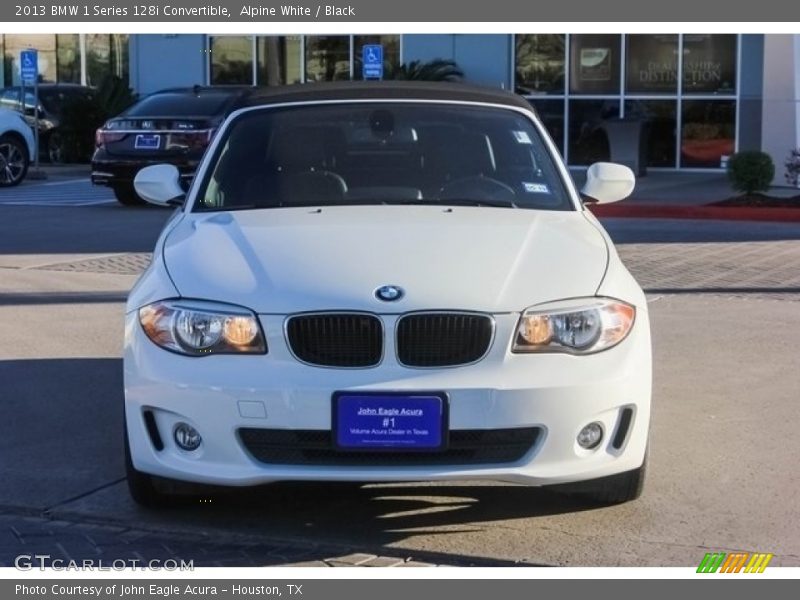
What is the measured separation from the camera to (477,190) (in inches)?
238

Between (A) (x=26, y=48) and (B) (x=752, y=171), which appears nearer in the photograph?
(B) (x=752, y=171)

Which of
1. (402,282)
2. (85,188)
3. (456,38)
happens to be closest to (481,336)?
(402,282)

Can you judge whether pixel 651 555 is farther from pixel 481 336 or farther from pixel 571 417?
pixel 481 336

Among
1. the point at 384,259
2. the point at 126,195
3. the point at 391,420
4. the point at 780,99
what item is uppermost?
the point at 384,259

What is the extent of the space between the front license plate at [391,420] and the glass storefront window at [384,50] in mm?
22175

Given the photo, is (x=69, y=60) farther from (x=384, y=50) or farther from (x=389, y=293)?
(x=389, y=293)

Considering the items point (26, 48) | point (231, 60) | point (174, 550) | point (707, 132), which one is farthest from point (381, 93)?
point (26, 48)

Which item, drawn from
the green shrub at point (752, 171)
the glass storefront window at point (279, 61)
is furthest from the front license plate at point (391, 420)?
the glass storefront window at point (279, 61)

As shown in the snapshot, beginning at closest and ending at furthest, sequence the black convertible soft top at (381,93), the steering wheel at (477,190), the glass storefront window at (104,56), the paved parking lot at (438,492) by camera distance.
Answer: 1. the paved parking lot at (438,492)
2. the steering wheel at (477,190)
3. the black convertible soft top at (381,93)
4. the glass storefront window at (104,56)

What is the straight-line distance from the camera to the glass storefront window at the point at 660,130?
945 inches

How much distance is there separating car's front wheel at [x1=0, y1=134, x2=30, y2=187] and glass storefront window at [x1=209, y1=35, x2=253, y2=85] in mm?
8152

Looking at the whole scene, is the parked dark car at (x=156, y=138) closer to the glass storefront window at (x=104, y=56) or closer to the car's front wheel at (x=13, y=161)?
the car's front wheel at (x=13, y=161)

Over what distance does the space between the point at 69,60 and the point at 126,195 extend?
1402 cm
